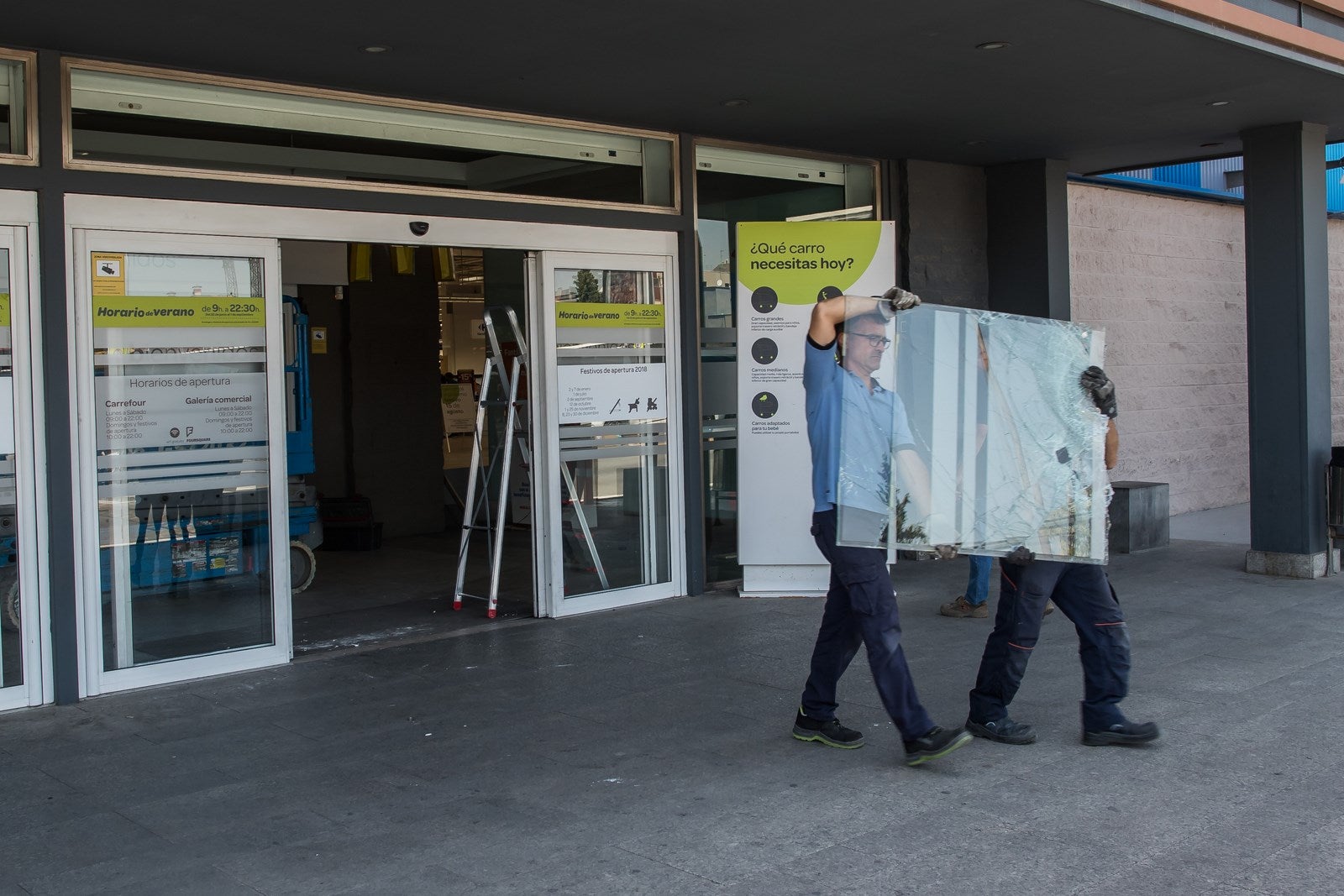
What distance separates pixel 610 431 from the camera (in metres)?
8.12

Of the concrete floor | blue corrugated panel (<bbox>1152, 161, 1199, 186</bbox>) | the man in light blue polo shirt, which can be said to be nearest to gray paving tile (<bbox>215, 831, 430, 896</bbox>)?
the concrete floor

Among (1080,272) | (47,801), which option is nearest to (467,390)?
(1080,272)

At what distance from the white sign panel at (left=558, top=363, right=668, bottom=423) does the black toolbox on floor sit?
4002 millimetres

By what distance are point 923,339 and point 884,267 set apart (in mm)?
3490

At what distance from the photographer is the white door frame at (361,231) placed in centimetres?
598

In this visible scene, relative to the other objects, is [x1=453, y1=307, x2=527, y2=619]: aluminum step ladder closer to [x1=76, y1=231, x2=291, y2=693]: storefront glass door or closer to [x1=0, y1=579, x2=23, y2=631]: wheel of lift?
[x1=76, y1=231, x2=291, y2=693]: storefront glass door

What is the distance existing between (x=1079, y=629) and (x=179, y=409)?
428cm

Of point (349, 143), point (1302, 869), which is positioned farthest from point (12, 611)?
point (1302, 869)

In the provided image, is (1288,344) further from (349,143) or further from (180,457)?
(180,457)

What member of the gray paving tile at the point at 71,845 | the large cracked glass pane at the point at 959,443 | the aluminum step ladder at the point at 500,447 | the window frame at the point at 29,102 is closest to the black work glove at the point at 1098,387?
the large cracked glass pane at the point at 959,443

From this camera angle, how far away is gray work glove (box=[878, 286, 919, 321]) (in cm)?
469

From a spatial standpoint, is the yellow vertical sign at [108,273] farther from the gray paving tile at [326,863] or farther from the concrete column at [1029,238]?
the concrete column at [1029,238]

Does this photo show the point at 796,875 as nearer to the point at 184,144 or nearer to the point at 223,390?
the point at 223,390

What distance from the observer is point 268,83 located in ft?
21.5
